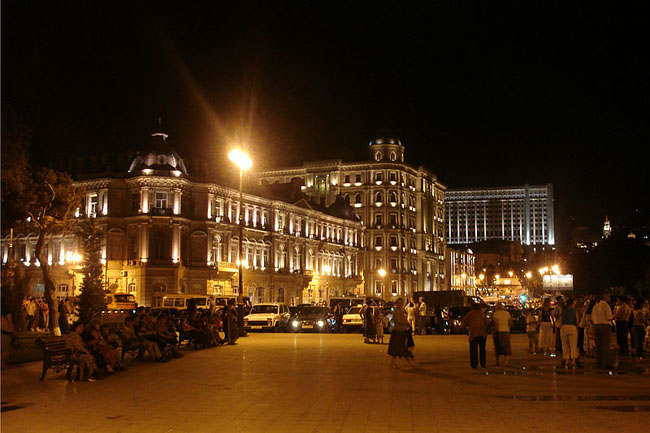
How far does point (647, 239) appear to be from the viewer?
65062 millimetres

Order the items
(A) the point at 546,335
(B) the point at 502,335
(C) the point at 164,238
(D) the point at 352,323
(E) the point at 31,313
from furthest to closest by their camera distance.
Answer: (C) the point at 164,238
(D) the point at 352,323
(E) the point at 31,313
(A) the point at 546,335
(B) the point at 502,335

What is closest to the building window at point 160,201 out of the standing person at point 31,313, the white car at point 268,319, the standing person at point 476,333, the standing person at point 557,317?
the white car at point 268,319

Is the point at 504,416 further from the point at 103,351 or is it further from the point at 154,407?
the point at 103,351

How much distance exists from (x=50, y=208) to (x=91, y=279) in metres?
13.5

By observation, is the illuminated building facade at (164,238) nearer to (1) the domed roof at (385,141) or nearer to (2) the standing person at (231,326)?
(2) the standing person at (231,326)

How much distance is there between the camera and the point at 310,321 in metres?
44.2

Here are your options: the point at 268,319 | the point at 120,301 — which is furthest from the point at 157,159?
the point at 268,319

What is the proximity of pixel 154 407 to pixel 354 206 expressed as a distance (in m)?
106

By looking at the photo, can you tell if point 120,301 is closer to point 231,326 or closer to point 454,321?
point 454,321

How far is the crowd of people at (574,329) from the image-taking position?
19.8 metres

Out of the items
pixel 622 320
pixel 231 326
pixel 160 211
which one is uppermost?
pixel 160 211

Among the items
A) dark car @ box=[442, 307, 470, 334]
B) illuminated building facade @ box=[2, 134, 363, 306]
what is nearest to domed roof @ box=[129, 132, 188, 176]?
illuminated building facade @ box=[2, 134, 363, 306]

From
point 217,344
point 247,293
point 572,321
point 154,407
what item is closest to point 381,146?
point 247,293

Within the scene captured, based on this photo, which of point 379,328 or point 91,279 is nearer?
point 379,328
